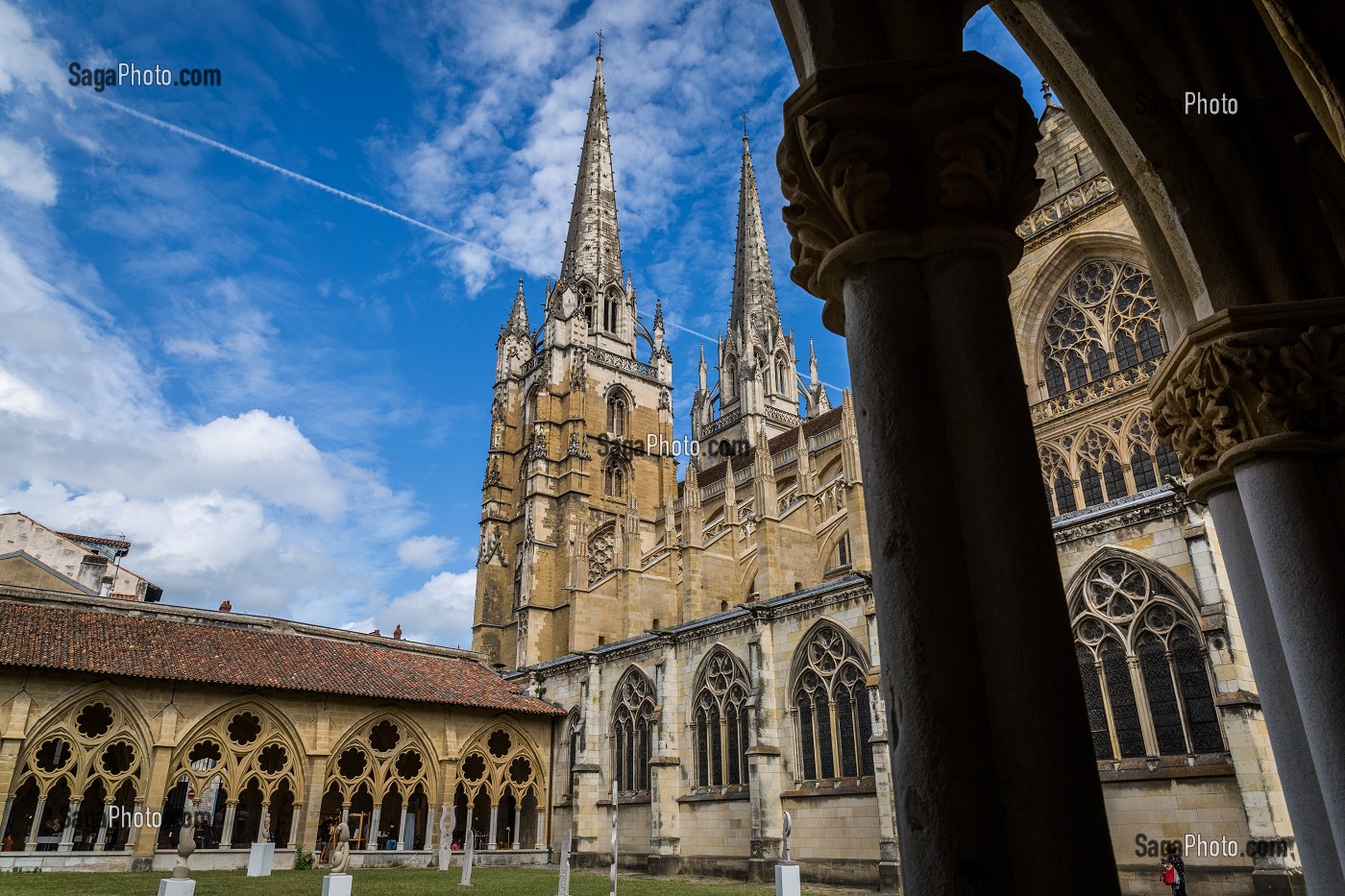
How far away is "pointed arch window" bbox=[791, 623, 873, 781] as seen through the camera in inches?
603

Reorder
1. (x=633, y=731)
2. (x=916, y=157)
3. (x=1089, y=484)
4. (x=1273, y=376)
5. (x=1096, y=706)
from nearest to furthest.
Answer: (x=916, y=157) → (x=1273, y=376) → (x=1096, y=706) → (x=1089, y=484) → (x=633, y=731)

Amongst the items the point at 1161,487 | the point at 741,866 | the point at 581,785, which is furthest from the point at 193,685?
the point at 1161,487

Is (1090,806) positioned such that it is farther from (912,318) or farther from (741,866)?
(741,866)

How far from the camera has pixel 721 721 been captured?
18281 millimetres

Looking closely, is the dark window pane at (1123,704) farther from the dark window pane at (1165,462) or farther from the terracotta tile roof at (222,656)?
the terracotta tile roof at (222,656)

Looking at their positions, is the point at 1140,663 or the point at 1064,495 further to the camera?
the point at 1064,495

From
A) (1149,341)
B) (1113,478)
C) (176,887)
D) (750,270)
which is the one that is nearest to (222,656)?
(176,887)

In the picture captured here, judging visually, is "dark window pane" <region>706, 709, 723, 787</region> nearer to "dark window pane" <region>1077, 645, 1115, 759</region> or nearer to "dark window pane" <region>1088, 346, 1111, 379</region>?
"dark window pane" <region>1077, 645, 1115, 759</region>

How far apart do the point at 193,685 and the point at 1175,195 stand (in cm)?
2020

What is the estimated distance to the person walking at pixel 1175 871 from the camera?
953cm

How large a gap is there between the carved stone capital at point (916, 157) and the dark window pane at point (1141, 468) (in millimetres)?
16132

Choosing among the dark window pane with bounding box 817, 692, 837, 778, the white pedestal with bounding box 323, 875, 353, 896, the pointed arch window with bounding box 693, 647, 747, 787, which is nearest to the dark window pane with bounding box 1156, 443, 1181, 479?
the dark window pane with bounding box 817, 692, 837, 778

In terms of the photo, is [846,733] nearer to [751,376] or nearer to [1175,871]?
[1175,871]

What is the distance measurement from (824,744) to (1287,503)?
1347 centimetres
